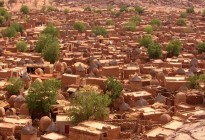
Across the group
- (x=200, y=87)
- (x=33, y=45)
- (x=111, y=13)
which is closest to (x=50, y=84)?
(x=200, y=87)

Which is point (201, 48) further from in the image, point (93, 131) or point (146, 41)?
point (93, 131)

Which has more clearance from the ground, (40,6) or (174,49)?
(40,6)

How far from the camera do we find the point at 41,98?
24.7 m

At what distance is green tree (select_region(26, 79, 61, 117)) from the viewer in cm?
2445

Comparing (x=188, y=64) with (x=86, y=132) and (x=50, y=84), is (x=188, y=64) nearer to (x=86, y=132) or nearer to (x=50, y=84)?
(x=50, y=84)

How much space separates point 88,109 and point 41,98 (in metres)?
3.80

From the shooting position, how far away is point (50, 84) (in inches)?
993

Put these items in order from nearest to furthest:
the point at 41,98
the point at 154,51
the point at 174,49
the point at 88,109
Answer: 1. the point at 88,109
2. the point at 41,98
3. the point at 154,51
4. the point at 174,49

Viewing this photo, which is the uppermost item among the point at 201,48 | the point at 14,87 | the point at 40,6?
the point at 40,6

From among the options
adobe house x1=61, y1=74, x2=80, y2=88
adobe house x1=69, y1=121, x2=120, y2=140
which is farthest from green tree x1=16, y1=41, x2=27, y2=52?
adobe house x1=69, y1=121, x2=120, y2=140

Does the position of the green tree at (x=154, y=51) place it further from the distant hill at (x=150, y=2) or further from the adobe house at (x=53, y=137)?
the distant hill at (x=150, y=2)

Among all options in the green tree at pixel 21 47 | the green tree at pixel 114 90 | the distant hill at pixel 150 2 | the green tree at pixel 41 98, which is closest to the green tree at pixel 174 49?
the green tree at pixel 21 47

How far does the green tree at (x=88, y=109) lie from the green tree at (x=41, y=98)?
2.70m

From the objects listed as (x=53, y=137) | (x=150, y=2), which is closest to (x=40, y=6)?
(x=150, y=2)
